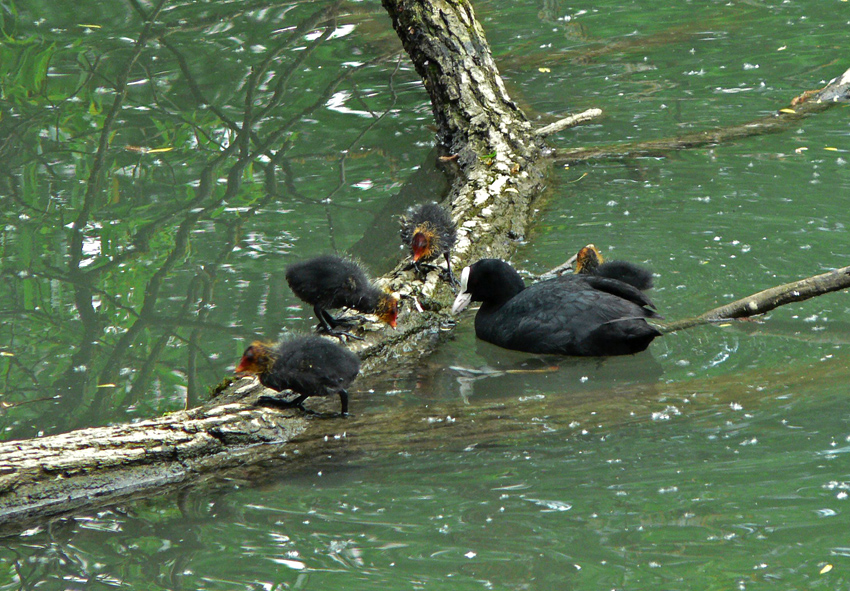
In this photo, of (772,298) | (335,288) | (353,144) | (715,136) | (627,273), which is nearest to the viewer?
(772,298)

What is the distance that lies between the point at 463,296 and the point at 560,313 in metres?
0.87

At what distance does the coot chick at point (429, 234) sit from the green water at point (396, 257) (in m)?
0.69

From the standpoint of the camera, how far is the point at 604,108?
10.4 m

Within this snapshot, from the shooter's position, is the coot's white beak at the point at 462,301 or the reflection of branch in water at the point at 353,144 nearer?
the coot's white beak at the point at 462,301

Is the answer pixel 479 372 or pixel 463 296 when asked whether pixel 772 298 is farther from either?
pixel 463 296

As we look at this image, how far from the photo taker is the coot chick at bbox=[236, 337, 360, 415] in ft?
16.0

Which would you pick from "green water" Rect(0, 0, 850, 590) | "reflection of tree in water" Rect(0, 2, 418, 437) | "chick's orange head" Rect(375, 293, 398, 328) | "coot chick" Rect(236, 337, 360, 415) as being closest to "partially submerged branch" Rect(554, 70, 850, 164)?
"green water" Rect(0, 0, 850, 590)

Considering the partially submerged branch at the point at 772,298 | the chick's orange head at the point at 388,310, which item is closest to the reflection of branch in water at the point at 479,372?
the chick's orange head at the point at 388,310

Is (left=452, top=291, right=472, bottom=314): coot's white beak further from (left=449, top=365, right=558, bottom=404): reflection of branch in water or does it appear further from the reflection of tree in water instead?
the reflection of tree in water

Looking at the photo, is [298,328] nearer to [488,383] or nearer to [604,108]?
[488,383]

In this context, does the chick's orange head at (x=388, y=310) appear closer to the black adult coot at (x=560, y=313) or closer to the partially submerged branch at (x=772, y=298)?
the black adult coot at (x=560, y=313)

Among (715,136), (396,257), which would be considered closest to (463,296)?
(396,257)

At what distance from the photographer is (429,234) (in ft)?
21.6

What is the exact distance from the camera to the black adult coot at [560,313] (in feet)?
18.7
